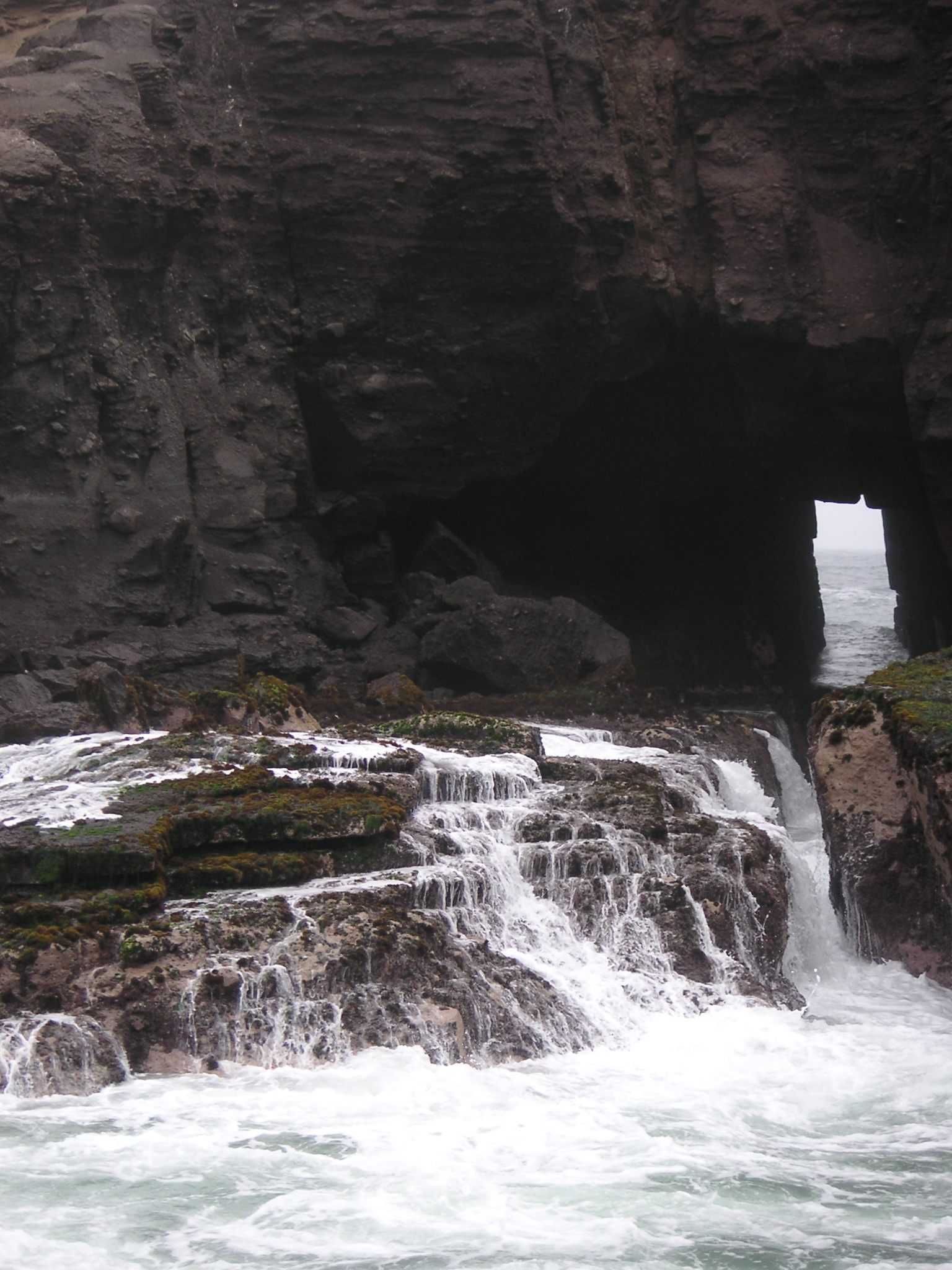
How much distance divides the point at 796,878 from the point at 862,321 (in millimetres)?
12087

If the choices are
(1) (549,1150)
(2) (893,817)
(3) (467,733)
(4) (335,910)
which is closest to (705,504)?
(3) (467,733)

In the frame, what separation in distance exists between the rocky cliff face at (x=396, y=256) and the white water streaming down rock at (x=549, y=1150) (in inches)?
478

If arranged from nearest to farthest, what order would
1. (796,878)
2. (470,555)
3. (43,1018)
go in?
(43,1018) → (796,878) → (470,555)

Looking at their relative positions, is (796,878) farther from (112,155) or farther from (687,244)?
(112,155)

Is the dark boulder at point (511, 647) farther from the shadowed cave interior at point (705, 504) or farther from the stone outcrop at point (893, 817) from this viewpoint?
the stone outcrop at point (893, 817)

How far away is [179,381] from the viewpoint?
21078 mm

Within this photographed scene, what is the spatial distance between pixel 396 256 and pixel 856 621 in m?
24.5

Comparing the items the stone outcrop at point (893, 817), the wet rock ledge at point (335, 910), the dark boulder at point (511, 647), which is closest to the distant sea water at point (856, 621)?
the dark boulder at point (511, 647)

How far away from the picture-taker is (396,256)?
21.3 m

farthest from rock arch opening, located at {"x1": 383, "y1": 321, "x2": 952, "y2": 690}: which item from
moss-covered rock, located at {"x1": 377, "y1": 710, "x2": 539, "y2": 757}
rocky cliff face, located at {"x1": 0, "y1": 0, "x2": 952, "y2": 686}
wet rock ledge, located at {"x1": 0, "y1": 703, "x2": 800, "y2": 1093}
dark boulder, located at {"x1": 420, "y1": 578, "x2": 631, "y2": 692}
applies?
wet rock ledge, located at {"x1": 0, "y1": 703, "x2": 800, "y2": 1093}

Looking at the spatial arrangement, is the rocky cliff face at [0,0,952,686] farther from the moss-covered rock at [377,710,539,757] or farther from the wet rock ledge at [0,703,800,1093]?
the wet rock ledge at [0,703,800,1093]

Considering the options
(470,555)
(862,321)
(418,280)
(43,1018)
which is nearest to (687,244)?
(862,321)

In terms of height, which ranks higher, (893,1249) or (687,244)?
(687,244)

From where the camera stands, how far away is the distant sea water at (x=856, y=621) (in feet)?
101
